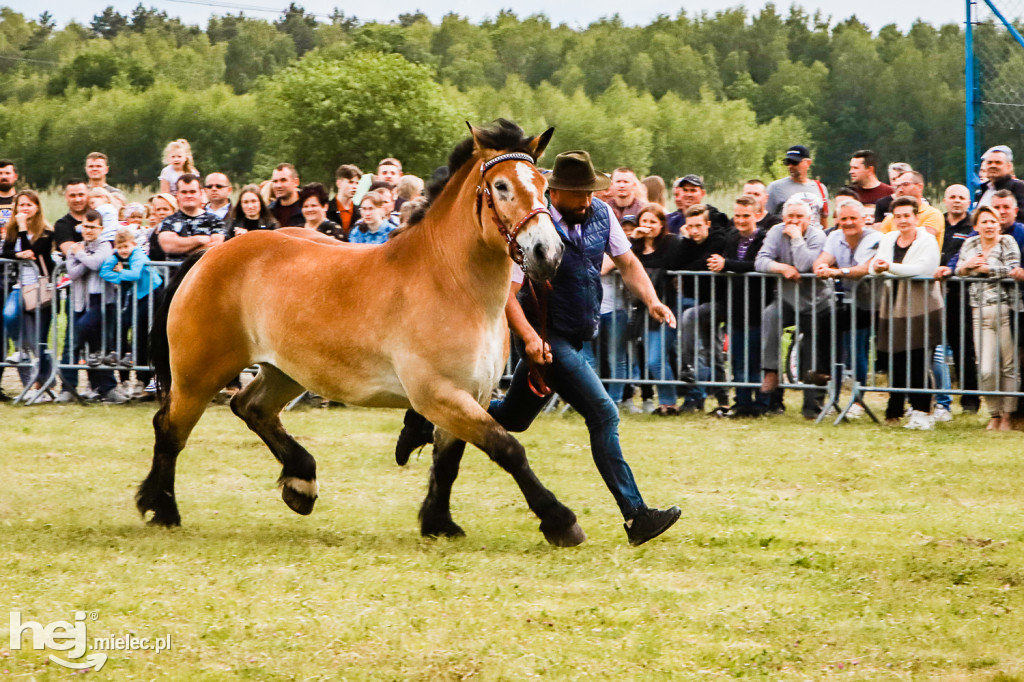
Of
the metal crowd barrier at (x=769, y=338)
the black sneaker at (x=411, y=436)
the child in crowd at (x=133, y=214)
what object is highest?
the child in crowd at (x=133, y=214)

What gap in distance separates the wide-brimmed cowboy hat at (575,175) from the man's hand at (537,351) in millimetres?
759

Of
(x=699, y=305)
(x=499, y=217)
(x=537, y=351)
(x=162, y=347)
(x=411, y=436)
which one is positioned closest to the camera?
(x=499, y=217)

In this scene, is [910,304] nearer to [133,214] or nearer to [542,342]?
[542,342]

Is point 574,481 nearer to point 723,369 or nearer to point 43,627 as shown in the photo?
point 723,369

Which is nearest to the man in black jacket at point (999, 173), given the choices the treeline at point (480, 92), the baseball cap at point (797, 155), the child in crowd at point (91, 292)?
the baseball cap at point (797, 155)

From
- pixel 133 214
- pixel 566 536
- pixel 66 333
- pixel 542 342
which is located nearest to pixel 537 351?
pixel 542 342

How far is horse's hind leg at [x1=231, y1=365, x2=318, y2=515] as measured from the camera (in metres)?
7.58

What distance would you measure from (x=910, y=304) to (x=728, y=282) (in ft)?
5.11

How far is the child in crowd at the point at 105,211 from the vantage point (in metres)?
12.9

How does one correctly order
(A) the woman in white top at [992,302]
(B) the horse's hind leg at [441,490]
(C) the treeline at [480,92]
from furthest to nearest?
(C) the treeline at [480,92], (A) the woman in white top at [992,302], (B) the horse's hind leg at [441,490]

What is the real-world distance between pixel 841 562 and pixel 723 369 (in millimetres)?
5707

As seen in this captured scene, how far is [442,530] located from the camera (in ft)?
23.6

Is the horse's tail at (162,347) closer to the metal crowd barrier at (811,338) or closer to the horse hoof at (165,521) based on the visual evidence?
the horse hoof at (165,521)

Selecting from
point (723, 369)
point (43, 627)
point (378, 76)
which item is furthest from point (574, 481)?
point (378, 76)
